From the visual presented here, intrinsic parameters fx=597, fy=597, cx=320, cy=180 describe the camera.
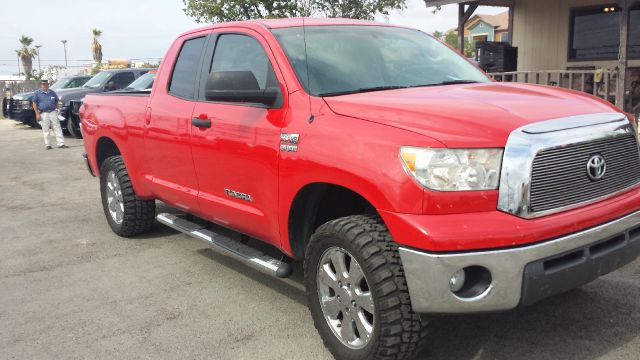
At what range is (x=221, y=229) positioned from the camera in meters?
5.66

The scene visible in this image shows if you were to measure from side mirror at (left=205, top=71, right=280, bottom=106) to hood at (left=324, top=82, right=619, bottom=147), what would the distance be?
1.33 ft

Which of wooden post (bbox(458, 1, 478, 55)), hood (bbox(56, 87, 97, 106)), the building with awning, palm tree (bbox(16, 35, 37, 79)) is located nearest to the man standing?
hood (bbox(56, 87, 97, 106))

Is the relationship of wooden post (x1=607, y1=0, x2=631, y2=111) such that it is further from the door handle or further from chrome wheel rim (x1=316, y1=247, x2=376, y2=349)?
chrome wheel rim (x1=316, y1=247, x2=376, y2=349)

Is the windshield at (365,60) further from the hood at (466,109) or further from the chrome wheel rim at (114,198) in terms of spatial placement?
the chrome wheel rim at (114,198)

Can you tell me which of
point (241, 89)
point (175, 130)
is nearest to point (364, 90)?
point (241, 89)

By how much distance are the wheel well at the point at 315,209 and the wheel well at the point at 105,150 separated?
3217 mm

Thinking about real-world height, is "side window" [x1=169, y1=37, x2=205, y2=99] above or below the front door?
above

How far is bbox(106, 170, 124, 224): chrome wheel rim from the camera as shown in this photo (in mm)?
5895

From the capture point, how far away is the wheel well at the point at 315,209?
3410mm

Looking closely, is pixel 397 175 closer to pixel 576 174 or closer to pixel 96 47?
pixel 576 174

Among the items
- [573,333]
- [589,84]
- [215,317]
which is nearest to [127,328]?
[215,317]

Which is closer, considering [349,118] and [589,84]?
[349,118]

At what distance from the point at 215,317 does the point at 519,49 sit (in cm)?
1338

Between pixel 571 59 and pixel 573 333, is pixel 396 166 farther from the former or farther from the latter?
pixel 571 59
